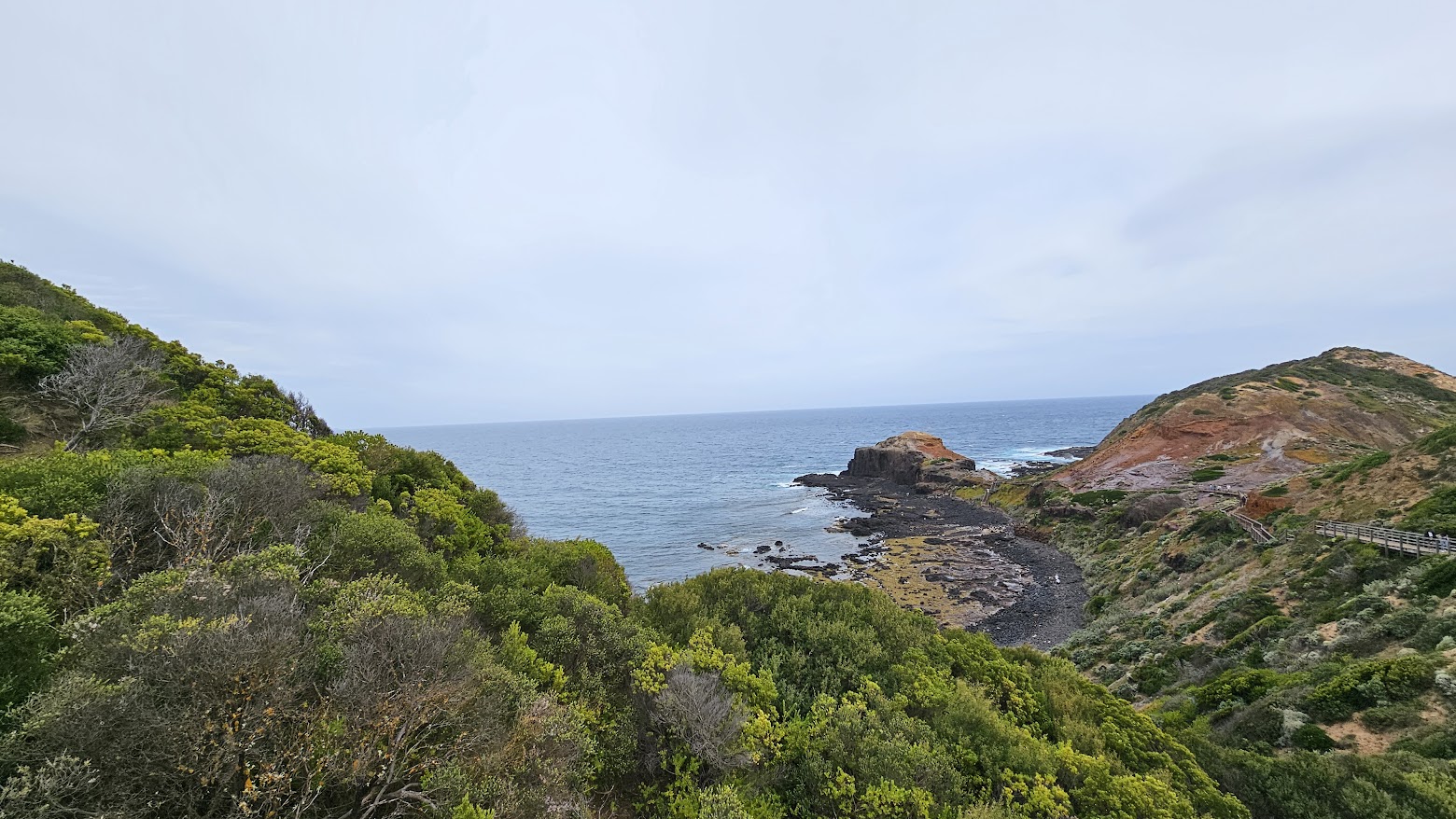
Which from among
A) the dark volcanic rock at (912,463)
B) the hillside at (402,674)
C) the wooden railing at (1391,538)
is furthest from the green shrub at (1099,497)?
the hillside at (402,674)

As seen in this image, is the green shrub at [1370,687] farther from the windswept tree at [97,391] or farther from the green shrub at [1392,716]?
the windswept tree at [97,391]

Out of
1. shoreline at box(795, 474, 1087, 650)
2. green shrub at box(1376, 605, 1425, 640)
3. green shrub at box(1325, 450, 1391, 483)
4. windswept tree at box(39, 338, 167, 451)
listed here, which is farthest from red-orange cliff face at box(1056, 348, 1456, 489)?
windswept tree at box(39, 338, 167, 451)

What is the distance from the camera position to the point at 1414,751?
11.2m

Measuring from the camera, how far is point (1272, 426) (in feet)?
190

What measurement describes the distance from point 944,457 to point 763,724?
271 feet

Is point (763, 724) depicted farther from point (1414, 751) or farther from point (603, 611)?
point (1414, 751)

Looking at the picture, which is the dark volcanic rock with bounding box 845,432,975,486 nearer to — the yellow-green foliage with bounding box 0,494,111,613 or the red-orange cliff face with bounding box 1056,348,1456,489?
the red-orange cliff face with bounding box 1056,348,1456,489

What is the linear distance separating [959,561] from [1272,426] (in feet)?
147

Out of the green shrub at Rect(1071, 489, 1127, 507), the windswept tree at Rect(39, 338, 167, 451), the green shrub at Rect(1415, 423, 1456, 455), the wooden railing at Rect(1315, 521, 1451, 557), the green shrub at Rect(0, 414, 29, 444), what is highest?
the windswept tree at Rect(39, 338, 167, 451)

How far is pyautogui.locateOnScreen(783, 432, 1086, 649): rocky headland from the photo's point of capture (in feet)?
112

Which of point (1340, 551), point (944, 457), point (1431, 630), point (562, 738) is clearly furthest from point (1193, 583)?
point (944, 457)

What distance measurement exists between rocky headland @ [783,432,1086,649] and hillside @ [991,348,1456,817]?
2783 mm

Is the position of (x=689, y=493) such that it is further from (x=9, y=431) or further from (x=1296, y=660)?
(x=9, y=431)

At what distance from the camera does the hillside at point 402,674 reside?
648cm
